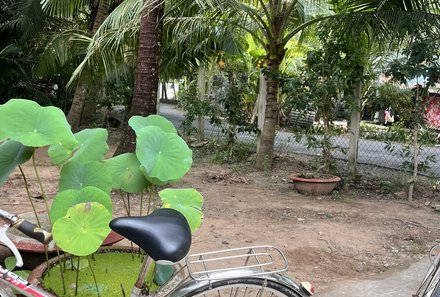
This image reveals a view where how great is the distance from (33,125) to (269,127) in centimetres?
634

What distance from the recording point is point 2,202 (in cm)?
588

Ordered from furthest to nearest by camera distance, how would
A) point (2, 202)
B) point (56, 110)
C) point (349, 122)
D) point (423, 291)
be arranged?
point (349, 122)
point (2, 202)
point (423, 291)
point (56, 110)

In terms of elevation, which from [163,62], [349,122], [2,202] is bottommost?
[2,202]

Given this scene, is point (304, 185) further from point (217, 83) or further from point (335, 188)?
point (217, 83)

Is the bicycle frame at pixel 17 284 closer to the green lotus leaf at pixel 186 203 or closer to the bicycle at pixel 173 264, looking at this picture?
the bicycle at pixel 173 264

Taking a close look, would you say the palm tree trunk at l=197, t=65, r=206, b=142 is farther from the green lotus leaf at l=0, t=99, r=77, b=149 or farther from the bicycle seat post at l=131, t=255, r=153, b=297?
the bicycle seat post at l=131, t=255, r=153, b=297

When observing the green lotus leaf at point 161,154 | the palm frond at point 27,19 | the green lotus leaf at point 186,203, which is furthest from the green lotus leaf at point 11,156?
the palm frond at point 27,19

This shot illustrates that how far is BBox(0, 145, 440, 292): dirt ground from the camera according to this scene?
4316 mm

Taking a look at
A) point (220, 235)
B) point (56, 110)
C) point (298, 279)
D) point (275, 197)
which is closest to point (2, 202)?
point (220, 235)

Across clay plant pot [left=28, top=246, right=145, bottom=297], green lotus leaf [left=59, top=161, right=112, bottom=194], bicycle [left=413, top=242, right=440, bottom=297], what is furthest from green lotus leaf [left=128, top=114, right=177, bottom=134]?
bicycle [left=413, top=242, right=440, bottom=297]

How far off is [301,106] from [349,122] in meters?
0.90

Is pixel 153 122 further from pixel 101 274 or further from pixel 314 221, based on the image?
pixel 314 221

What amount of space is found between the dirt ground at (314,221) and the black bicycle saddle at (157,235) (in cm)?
220

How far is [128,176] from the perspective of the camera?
254 cm
